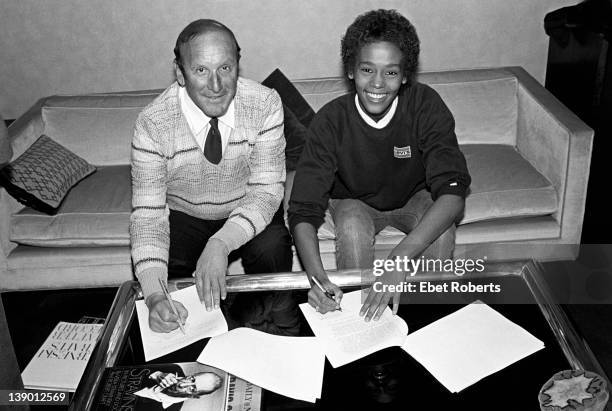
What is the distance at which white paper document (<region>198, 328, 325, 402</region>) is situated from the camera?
1355 mm

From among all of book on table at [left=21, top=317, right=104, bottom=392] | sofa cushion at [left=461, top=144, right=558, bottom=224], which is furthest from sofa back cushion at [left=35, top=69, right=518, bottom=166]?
book on table at [left=21, top=317, right=104, bottom=392]

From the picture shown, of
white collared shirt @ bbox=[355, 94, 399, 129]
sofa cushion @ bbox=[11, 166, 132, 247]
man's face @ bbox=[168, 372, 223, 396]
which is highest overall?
white collared shirt @ bbox=[355, 94, 399, 129]

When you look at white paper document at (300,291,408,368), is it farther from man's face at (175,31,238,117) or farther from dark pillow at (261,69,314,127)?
dark pillow at (261,69,314,127)

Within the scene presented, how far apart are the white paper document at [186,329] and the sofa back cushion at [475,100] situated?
4.51 ft

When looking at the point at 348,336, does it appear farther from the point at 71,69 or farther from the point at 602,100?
the point at 71,69

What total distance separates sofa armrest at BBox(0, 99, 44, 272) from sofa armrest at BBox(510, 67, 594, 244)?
209cm

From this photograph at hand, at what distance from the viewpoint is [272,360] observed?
55.7 inches

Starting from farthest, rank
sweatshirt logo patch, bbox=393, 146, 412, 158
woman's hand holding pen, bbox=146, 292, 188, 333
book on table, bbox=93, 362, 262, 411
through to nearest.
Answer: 1. sweatshirt logo patch, bbox=393, 146, 412, 158
2. woman's hand holding pen, bbox=146, 292, 188, 333
3. book on table, bbox=93, 362, 262, 411

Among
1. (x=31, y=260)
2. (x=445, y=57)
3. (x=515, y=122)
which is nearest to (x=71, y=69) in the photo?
(x=31, y=260)

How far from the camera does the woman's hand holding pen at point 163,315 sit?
5.06 feet

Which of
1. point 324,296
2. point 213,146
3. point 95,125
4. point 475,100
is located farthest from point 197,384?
point 475,100

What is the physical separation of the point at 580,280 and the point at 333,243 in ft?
3.32

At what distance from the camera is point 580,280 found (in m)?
2.56

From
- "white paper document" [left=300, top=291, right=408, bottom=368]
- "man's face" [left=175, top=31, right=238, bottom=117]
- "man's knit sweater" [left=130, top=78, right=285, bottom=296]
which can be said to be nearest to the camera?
"white paper document" [left=300, top=291, right=408, bottom=368]
